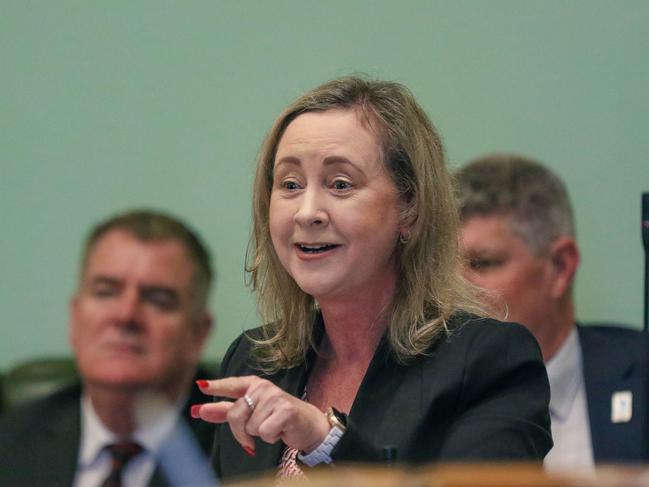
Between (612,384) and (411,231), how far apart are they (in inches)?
56.4

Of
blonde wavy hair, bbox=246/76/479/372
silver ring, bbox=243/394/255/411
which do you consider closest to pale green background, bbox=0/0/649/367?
blonde wavy hair, bbox=246/76/479/372

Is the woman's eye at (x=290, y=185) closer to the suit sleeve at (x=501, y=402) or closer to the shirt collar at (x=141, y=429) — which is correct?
the suit sleeve at (x=501, y=402)

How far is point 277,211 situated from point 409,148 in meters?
0.30

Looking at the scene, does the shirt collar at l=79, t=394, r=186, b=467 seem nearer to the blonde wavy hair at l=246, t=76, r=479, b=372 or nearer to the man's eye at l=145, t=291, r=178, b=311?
the man's eye at l=145, t=291, r=178, b=311

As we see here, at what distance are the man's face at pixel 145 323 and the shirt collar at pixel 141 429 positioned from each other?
71 millimetres

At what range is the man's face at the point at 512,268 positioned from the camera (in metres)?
3.55

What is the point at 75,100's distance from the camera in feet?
13.0

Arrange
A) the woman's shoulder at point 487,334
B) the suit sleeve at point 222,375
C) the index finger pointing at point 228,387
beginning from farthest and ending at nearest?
the suit sleeve at point 222,375, the woman's shoulder at point 487,334, the index finger pointing at point 228,387

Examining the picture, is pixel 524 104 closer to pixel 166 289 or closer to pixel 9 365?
pixel 166 289

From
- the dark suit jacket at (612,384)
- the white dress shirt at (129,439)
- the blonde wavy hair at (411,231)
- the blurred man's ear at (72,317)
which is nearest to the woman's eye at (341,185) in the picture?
the blonde wavy hair at (411,231)

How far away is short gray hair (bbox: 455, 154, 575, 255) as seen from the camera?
356 cm

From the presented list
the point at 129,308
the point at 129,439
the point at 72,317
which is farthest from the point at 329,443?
the point at 72,317

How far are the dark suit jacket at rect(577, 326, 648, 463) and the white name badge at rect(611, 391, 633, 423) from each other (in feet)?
0.03

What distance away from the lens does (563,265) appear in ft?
11.8
